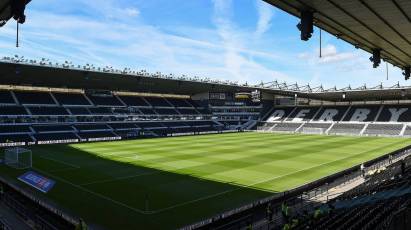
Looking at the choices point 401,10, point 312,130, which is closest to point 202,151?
point 401,10

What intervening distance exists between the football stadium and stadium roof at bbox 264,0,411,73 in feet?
0.19

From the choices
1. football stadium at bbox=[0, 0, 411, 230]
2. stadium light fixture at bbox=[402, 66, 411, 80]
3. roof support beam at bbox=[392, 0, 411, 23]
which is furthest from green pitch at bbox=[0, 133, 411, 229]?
roof support beam at bbox=[392, 0, 411, 23]

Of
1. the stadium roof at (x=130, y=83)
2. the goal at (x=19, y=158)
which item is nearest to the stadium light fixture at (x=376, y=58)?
the goal at (x=19, y=158)

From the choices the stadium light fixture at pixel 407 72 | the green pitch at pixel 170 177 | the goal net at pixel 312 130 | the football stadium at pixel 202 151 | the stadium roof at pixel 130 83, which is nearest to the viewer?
the football stadium at pixel 202 151

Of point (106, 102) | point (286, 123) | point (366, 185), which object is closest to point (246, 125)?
point (286, 123)

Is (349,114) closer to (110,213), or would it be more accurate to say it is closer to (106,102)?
(106,102)

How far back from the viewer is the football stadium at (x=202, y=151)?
14.1 m

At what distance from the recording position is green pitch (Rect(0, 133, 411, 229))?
2070 cm

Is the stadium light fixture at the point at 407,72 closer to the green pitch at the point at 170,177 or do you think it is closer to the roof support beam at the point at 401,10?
the green pitch at the point at 170,177

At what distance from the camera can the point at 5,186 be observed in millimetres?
26703

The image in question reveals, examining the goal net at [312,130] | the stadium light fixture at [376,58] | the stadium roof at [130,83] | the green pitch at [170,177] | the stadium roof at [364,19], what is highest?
the stadium roof at [130,83]

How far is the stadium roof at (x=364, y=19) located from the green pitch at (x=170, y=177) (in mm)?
11979

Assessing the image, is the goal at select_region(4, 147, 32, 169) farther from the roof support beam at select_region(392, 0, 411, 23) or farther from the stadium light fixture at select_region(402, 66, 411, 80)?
the roof support beam at select_region(392, 0, 411, 23)

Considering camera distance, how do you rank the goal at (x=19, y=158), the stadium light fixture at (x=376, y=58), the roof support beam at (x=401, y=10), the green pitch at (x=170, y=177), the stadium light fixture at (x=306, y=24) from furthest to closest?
the goal at (x=19, y=158) → the green pitch at (x=170, y=177) → the stadium light fixture at (x=376, y=58) → the stadium light fixture at (x=306, y=24) → the roof support beam at (x=401, y=10)
